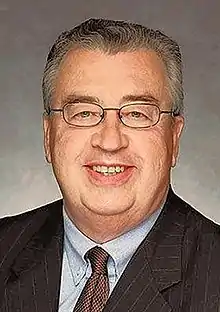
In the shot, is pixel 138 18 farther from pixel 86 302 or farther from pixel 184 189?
pixel 86 302

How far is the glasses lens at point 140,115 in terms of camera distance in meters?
2.13

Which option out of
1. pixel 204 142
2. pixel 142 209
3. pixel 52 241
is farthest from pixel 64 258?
pixel 204 142

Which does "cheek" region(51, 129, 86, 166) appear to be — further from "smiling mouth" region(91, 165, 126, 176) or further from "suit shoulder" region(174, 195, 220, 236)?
"suit shoulder" region(174, 195, 220, 236)

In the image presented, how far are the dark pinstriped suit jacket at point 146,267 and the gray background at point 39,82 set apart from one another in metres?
0.83

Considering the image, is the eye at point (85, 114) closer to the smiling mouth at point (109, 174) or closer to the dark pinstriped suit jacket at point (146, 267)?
the smiling mouth at point (109, 174)

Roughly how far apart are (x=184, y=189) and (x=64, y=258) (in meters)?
0.93

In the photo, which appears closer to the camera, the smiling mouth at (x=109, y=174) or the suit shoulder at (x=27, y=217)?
the smiling mouth at (x=109, y=174)

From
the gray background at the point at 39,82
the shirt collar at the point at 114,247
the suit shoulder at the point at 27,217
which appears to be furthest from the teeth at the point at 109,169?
the gray background at the point at 39,82

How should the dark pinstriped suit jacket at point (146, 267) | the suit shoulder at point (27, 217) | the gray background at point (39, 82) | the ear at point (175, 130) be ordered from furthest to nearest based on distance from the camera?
the gray background at point (39, 82), the suit shoulder at point (27, 217), the ear at point (175, 130), the dark pinstriped suit jacket at point (146, 267)

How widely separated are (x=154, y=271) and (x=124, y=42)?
405 mm

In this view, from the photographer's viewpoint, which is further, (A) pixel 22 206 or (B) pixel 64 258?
(A) pixel 22 206

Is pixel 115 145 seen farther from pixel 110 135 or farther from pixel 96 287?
pixel 96 287

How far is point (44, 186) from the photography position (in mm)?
3191

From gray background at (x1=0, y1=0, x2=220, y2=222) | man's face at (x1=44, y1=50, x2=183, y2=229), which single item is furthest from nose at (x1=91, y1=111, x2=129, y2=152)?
gray background at (x1=0, y1=0, x2=220, y2=222)
